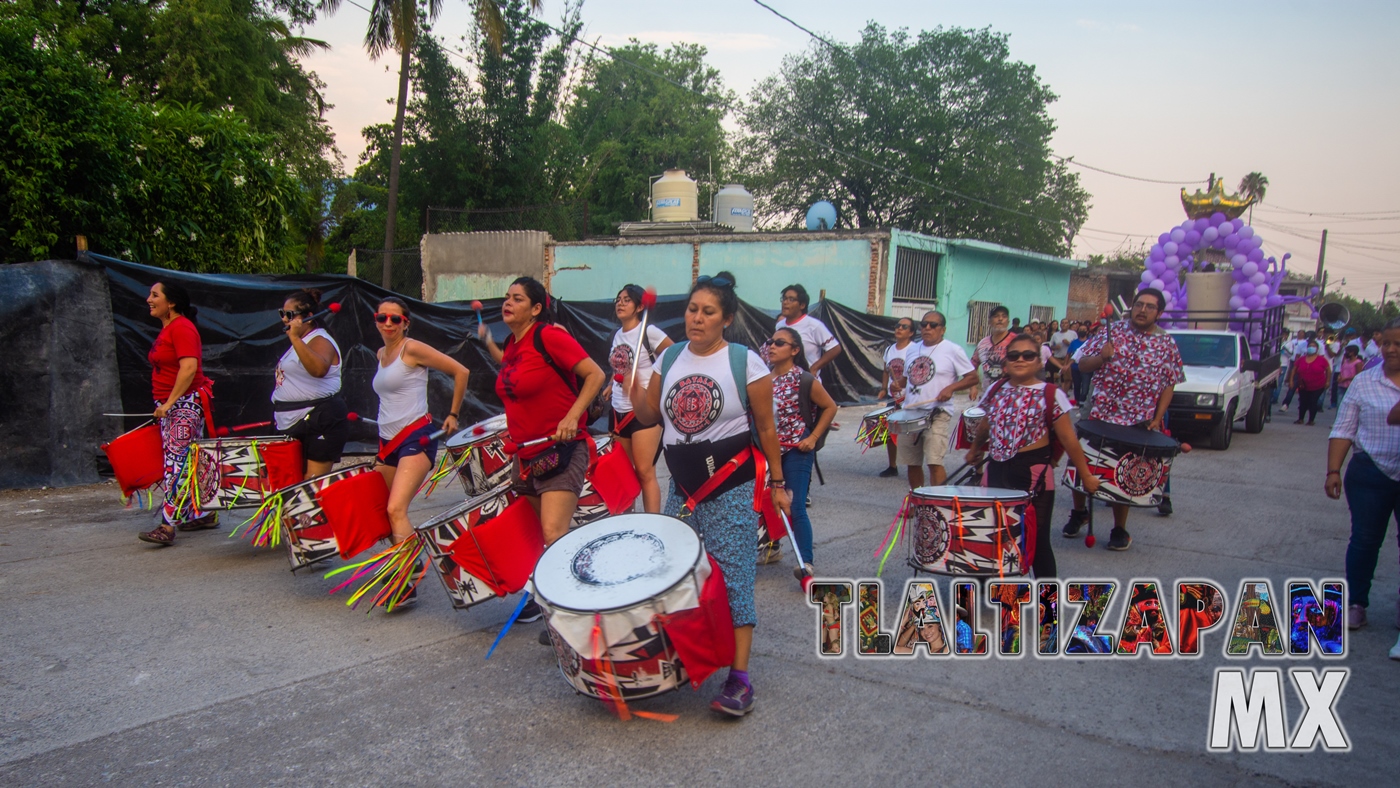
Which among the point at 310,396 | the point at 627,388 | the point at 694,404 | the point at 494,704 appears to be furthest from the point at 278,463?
the point at 694,404

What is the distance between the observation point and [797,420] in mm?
5523

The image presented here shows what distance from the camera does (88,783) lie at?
3043 millimetres

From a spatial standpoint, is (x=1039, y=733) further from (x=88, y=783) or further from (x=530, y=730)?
(x=88, y=783)

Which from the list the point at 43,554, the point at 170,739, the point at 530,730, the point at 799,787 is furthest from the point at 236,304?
the point at 799,787

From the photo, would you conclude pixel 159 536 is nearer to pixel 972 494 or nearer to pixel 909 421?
pixel 972 494

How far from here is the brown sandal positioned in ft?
19.8

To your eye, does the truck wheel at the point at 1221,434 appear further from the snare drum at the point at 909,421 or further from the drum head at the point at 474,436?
the drum head at the point at 474,436

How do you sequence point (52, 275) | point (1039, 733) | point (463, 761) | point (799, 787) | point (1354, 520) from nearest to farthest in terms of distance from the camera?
point (799, 787) → point (463, 761) → point (1039, 733) → point (1354, 520) → point (52, 275)

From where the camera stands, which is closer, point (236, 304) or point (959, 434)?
point (959, 434)

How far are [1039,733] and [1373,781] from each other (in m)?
1.09

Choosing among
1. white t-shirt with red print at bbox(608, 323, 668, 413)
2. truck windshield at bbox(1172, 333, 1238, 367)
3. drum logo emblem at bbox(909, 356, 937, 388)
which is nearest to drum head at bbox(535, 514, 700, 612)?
white t-shirt with red print at bbox(608, 323, 668, 413)

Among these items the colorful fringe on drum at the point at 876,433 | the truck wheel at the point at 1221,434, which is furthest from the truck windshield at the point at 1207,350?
the colorful fringe on drum at the point at 876,433

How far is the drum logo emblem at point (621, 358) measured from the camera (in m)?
6.63

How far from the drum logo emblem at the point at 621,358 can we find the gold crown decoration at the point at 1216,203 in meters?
13.8
